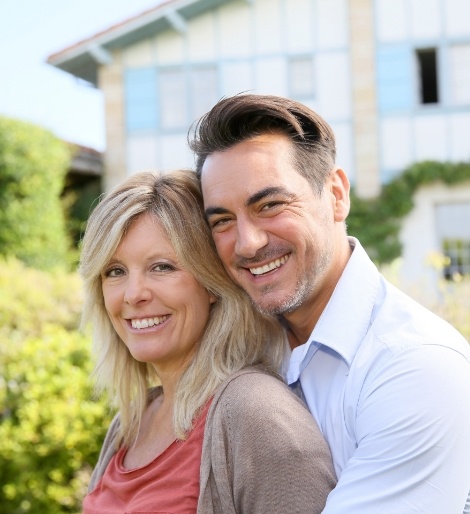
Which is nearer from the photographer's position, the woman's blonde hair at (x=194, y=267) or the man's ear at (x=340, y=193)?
the woman's blonde hair at (x=194, y=267)

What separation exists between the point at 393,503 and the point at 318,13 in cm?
1556

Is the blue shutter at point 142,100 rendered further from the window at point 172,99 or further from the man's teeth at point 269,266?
the man's teeth at point 269,266

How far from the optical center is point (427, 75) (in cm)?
1723

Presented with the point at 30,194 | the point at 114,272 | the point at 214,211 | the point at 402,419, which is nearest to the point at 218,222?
the point at 214,211

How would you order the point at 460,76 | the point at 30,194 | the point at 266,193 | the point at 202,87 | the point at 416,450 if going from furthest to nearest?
1. the point at 202,87
2. the point at 460,76
3. the point at 30,194
4. the point at 266,193
5. the point at 416,450

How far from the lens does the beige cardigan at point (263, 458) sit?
87.8 inches

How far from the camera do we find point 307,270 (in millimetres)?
2762

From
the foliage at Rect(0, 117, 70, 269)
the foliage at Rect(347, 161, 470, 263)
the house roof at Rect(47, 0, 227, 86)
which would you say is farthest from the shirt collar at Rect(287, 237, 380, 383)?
the house roof at Rect(47, 0, 227, 86)

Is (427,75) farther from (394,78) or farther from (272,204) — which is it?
(272,204)

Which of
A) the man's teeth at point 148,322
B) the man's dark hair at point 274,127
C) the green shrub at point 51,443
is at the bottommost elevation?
the green shrub at point 51,443

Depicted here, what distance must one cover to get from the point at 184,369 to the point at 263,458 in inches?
29.6

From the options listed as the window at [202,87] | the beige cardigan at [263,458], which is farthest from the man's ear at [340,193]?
the window at [202,87]

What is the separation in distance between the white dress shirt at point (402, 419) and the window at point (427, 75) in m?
15.2

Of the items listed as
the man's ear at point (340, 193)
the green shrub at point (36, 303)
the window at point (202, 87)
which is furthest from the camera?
the window at point (202, 87)
